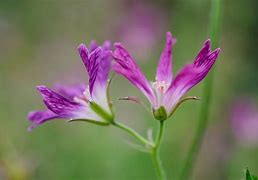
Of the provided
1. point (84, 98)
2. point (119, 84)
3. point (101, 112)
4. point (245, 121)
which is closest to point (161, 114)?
point (101, 112)

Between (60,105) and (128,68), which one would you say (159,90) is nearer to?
(128,68)

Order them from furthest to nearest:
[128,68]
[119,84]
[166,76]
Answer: [119,84], [166,76], [128,68]

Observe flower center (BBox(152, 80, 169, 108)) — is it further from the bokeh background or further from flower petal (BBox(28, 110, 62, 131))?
the bokeh background

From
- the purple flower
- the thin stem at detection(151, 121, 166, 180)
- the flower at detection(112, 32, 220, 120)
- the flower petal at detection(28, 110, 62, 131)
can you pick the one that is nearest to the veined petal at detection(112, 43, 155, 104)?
the flower at detection(112, 32, 220, 120)

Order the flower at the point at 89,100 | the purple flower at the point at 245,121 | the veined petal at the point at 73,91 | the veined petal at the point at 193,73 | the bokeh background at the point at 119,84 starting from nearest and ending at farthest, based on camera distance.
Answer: the veined petal at the point at 193,73 < the flower at the point at 89,100 < the veined petal at the point at 73,91 < the purple flower at the point at 245,121 < the bokeh background at the point at 119,84

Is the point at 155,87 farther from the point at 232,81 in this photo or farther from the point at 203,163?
the point at 232,81

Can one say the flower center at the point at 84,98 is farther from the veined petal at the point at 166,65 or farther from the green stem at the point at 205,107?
the green stem at the point at 205,107

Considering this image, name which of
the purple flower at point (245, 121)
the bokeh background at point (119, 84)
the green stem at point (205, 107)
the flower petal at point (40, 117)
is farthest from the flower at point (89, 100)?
the purple flower at point (245, 121)

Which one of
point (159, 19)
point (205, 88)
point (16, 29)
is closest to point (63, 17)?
point (16, 29)
